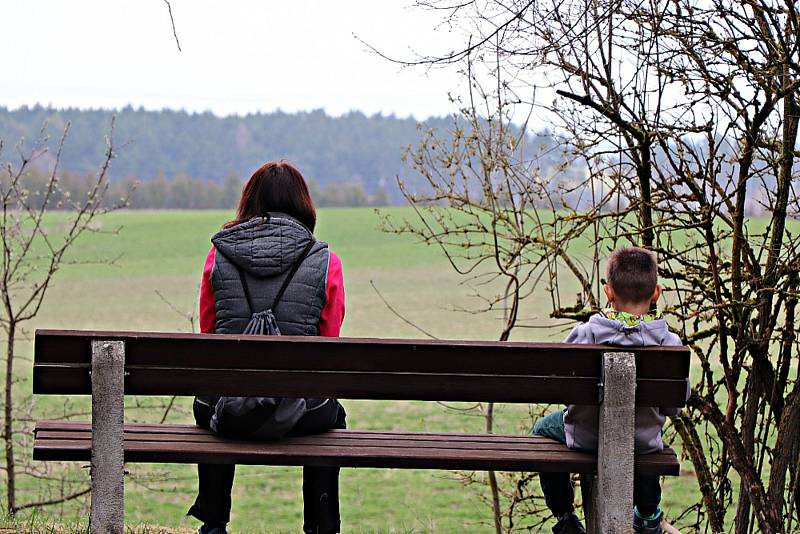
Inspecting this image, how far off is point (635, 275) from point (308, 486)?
1.43 meters

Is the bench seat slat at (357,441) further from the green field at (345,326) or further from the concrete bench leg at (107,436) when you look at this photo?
the green field at (345,326)

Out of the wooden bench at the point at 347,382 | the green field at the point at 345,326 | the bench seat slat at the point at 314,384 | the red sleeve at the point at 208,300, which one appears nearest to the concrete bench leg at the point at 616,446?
the wooden bench at the point at 347,382

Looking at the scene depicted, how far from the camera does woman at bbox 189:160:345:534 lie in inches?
144

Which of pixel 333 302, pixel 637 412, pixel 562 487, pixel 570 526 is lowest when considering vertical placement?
pixel 570 526

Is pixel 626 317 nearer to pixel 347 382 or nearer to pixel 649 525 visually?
pixel 649 525

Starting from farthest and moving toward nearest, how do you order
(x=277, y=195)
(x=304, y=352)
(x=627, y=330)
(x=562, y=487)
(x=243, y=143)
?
(x=243, y=143) < (x=562, y=487) < (x=277, y=195) < (x=627, y=330) < (x=304, y=352)

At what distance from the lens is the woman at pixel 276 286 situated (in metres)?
3.67

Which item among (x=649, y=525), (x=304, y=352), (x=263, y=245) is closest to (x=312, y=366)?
(x=304, y=352)

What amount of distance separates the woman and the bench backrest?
284 millimetres

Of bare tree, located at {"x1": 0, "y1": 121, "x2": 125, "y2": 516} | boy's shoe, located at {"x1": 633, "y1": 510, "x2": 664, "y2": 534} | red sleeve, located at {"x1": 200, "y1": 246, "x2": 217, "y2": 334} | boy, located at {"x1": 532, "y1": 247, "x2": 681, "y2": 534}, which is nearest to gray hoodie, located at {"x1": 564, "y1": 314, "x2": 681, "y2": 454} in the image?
boy, located at {"x1": 532, "y1": 247, "x2": 681, "y2": 534}

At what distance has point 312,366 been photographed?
342 centimetres

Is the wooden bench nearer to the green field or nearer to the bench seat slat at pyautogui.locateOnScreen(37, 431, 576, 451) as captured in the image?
the bench seat slat at pyautogui.locateOnScreen(37, 431, 576, 451)

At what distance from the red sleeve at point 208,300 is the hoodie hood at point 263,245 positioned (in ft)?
0.28

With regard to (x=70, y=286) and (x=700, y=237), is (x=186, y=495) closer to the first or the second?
(x=700, y=237)
